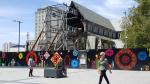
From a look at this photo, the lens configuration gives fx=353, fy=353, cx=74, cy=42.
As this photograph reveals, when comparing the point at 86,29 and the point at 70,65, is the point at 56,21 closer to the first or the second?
the point at 86,29

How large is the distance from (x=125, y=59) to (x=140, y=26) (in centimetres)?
1875

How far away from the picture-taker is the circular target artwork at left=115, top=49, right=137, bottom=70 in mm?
38750

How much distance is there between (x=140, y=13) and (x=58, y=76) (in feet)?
116

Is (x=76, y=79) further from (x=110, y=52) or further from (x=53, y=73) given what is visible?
(x=110, y=52)

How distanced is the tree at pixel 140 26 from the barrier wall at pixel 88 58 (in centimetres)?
1640

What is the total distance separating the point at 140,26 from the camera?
56938 mm

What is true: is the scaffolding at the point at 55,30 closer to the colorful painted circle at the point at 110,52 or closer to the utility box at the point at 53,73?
the colorful painted circle at the point at 110,52

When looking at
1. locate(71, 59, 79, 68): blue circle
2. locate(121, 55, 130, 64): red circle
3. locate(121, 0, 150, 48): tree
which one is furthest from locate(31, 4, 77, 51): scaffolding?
locate(121, 55, 130, 64): red circle

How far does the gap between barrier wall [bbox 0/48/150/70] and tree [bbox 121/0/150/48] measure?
16.4m

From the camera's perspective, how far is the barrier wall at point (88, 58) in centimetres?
3828

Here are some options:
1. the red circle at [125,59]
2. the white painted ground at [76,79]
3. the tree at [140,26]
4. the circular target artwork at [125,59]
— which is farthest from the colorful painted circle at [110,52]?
the tree at [140,26]

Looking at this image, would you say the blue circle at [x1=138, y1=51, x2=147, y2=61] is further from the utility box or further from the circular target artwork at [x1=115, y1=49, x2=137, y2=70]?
the utility box

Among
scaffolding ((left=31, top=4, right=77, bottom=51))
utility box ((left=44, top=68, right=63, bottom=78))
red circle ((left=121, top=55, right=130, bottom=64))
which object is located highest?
scaffolding ((left=31, top=4, right=77, bottom=51))

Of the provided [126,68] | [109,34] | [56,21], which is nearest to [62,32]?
[56,21]
